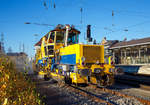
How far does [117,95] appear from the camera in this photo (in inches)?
243

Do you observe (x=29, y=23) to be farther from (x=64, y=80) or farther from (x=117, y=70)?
(x=117, y=70)

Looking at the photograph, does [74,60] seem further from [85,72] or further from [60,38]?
[60,38]

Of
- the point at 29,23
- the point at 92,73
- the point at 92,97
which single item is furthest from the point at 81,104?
the point at 29,23

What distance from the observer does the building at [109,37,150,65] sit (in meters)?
18.7

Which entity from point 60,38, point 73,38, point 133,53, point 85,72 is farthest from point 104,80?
point 133,53

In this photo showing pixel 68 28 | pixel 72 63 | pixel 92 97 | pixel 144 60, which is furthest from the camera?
pixel 144 60

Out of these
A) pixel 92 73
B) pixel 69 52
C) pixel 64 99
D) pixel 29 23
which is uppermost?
pixel 29 23

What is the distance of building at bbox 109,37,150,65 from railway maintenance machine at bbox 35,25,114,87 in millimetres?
11194

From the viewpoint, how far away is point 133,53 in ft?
69.0

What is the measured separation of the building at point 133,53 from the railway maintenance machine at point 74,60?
11194 millimetres

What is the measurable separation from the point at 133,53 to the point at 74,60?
1590 cm

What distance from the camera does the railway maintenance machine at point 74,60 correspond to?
7.11 m

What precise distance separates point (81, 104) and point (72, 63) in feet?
10.1

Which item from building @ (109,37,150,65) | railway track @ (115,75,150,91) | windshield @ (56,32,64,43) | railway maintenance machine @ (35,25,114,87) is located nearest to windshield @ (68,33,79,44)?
railway maintenance machine @ (35,25,114,87)
